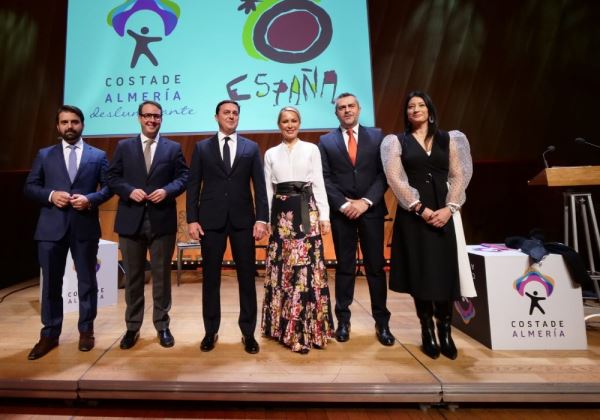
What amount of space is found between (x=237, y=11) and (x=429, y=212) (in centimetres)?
366

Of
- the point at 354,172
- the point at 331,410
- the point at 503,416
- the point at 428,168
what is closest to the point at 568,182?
the point at 428,168

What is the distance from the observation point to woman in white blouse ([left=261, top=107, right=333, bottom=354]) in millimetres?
2064

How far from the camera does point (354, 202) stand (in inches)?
84.7

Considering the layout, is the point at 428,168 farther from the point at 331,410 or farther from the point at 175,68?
the point at 175,68

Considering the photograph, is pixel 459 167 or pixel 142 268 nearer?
pixel 459 167

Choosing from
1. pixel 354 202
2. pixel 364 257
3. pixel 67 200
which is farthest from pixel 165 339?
pixel 354 202

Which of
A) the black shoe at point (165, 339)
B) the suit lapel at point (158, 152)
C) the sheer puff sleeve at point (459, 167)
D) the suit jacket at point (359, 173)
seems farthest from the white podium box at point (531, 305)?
the suit lapel at point (158, 152)

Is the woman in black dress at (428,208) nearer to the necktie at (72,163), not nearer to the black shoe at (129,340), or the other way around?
the black shoe at (129,340)

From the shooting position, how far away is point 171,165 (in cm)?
225

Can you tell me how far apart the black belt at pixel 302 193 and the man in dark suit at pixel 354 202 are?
0.22 meters

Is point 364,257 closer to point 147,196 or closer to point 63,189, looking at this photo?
point 147,196

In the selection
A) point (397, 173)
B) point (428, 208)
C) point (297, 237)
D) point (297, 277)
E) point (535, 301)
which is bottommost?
point (535, 301)

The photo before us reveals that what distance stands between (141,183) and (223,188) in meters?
0.57

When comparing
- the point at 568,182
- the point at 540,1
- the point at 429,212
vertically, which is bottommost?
the point at 429,212
